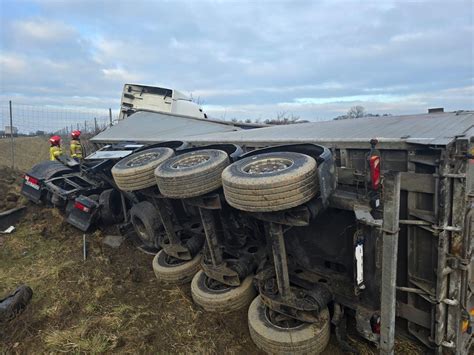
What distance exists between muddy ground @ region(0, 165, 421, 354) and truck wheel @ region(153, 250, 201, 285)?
0.32 feet

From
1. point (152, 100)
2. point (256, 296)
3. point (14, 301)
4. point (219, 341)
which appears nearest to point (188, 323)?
point (219, 341)

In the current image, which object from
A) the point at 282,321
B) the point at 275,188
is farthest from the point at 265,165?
the point at 282,321

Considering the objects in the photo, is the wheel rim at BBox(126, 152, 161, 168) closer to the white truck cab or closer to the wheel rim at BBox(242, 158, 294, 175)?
the wheel rim at BBox(242, 158, 294, 175)

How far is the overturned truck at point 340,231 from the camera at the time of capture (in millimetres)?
2365

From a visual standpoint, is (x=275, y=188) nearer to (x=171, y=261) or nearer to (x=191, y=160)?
(x=191, y=160)

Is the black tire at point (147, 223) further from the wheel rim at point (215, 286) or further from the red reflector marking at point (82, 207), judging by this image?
the wheel rim at point (215, 286)

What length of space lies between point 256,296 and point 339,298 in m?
0.96

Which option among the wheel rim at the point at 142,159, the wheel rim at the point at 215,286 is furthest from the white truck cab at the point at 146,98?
the wheel rim at the point at 215,286

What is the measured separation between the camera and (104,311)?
3547 millimetres

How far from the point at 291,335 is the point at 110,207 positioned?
157 inches

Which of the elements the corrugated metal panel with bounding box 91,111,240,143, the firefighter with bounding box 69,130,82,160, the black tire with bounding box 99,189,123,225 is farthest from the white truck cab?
the black tire with bounding box 99,189,123,225

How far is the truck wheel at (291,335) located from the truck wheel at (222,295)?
42 cm

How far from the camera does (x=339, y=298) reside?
2.98 m

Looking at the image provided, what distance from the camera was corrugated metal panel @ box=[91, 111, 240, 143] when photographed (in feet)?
22.3
